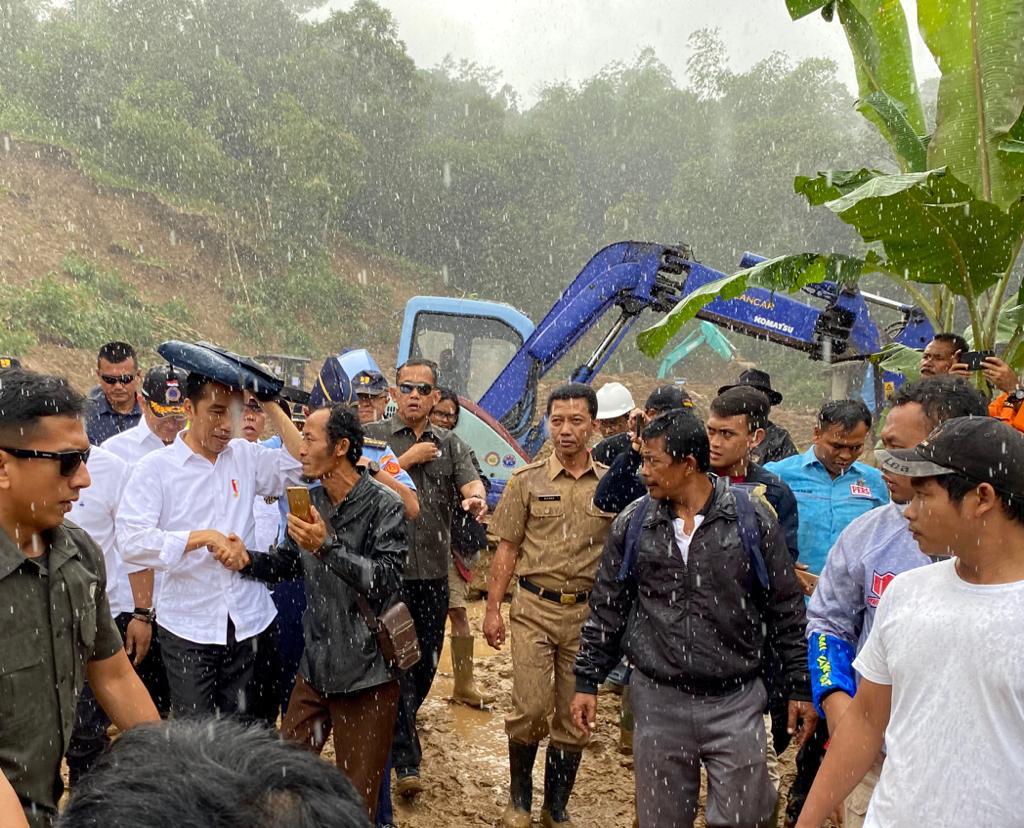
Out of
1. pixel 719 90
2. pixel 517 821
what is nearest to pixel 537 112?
pixel 719 90

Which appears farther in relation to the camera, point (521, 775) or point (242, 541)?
point (521, 775)

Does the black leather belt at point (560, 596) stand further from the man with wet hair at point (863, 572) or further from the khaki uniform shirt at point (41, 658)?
the khaki uniform shirt at point (41, 658)

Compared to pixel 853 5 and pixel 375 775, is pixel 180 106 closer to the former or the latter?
pixel 853 5

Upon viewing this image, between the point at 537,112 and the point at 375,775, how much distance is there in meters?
38.5

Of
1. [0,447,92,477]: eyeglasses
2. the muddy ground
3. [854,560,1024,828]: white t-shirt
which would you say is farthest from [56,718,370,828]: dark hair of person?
the muddy ground

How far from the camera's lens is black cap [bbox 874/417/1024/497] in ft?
7.44

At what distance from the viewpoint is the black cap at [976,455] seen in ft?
7.44

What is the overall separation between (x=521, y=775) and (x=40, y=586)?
2996 mm

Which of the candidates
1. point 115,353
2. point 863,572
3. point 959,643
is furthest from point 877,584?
point 115,353

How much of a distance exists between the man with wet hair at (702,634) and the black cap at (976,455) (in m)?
1.19

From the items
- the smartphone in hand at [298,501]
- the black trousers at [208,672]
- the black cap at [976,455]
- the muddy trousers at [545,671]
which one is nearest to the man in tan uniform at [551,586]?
the muddy trousers at [545,671]

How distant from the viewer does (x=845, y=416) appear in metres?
4.71

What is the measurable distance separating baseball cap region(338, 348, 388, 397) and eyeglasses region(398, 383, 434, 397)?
2.98ft

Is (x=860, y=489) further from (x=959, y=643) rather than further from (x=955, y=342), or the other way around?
(x=959, y=643)
